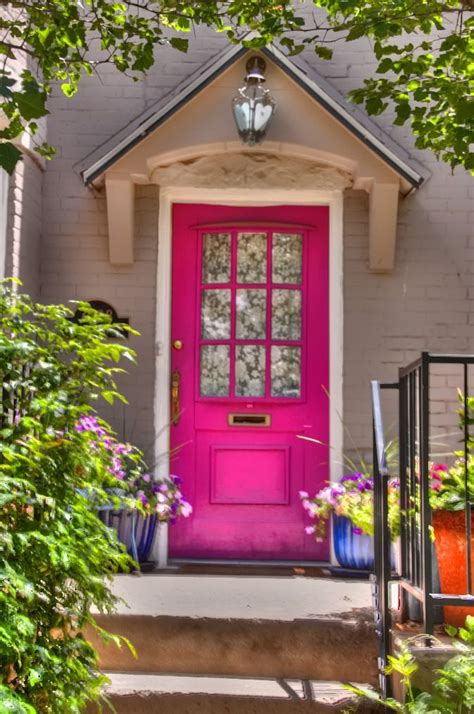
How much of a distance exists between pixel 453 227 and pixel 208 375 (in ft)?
6.10

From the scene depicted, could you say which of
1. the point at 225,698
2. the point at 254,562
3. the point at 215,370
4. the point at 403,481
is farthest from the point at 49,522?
the point at 215,370

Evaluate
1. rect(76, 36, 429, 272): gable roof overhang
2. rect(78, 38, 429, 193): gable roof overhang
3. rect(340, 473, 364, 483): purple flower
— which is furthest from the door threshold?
rect(78, 38, 429, 193): gable roof overhang

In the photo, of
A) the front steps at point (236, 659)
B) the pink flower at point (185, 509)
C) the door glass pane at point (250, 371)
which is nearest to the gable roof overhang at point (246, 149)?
the door glass pane at point (250, 371)

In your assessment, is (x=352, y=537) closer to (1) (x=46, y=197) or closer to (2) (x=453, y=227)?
(2) (x=453, y=227)

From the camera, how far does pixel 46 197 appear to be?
5750mm

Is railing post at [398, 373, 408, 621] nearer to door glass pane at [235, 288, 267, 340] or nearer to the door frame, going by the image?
the door frame

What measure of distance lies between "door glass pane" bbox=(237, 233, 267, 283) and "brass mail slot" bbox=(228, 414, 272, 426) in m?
0.89

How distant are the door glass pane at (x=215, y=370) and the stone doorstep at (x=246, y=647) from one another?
2.17 meters

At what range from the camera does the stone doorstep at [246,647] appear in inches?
141

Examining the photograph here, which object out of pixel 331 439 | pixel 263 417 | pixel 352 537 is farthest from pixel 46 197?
pixel 352 537

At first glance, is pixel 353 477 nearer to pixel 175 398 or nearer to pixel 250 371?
pixel 250 371

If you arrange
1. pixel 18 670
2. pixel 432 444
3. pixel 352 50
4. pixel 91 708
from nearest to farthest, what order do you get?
pixel 18 670, pixel 91 708, pixel 432 444, pixel 352 50

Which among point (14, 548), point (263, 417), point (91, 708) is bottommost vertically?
point (91, 708)

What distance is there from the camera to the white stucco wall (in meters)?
5.58
